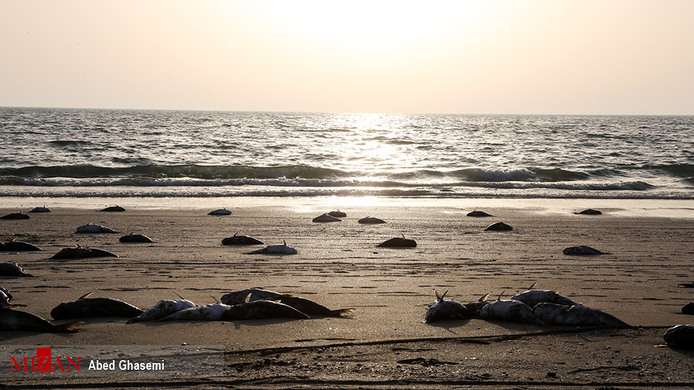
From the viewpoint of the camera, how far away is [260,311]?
29.5ft

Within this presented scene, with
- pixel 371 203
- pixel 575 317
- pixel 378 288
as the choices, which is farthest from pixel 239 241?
pixel 371 203

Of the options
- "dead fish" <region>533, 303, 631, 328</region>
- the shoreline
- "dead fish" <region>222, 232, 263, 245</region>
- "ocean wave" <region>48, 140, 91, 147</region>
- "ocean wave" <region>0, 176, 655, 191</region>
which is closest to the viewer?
"dead fish" <region>533, 303, 631, 328</region>

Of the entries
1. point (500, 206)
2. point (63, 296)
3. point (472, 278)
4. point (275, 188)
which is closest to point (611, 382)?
point (472, 278)

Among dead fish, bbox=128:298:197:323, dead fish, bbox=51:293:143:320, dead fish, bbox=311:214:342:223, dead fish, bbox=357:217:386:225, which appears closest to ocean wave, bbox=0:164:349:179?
dead fish, bbox=311:214:342:223

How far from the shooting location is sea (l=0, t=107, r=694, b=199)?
31.0m

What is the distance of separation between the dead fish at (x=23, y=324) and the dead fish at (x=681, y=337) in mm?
5297

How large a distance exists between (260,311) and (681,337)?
383 centimetres

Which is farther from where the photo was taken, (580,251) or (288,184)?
(288,184)

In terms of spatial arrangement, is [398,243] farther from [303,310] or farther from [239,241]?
[303,310]

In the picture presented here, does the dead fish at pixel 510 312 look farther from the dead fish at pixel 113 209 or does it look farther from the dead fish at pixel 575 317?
the dead fish at pixel 113 209

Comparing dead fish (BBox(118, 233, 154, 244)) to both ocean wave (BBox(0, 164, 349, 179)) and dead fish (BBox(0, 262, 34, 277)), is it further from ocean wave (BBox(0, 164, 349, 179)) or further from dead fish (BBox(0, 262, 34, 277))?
ocean wave (BBox(0, 164, 349, 179))

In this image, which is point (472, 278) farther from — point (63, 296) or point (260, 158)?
point (260, 158)

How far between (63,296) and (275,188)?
67.7 feet

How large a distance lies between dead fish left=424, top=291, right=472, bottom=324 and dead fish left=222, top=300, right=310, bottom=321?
1.19 metres
